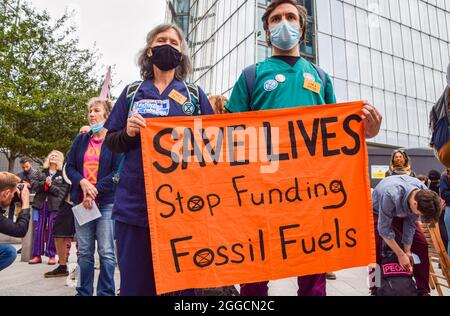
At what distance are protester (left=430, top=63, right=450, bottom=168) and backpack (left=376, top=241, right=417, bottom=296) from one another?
54.4 inches

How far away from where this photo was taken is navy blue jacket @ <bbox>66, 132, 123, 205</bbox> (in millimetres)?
3174

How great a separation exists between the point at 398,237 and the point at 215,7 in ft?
94.4

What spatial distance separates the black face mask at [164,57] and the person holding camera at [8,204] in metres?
2.03

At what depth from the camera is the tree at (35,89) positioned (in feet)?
42.2

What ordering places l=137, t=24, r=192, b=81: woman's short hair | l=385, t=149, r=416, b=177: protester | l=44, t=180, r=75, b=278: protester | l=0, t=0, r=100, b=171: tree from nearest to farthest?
l=137, t=24, r=192, b=81: woman's short hair < l=385, t=149, r=416, b=177: protester < l=44, t=180, r=75, b=278: protester < l=0, t=0, r=100, b=171: tree

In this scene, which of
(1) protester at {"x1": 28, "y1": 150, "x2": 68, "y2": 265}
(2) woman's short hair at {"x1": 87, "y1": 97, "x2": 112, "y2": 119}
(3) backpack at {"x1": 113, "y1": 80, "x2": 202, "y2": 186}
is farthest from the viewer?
(1) protester at {"x1": 28, "y1": 150, "x2": 68, "y2": 265}

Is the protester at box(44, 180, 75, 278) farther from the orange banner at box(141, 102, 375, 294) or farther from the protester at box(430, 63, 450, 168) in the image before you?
the protester at box(430, 63, 450, 168)

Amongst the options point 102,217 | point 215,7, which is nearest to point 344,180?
point 102,217

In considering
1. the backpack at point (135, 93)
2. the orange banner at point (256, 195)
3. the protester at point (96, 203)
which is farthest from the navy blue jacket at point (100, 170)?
the orange banner at point (256, 195)

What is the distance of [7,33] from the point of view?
13078mm

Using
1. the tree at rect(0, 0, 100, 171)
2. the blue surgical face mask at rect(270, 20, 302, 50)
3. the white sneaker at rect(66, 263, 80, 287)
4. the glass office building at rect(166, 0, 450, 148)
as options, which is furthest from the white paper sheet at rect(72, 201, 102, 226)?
the glass office building at rect(166, 0, 450, 148)

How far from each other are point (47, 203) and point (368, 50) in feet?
79.6

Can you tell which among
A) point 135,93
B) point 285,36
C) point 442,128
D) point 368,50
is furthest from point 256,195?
point 368,50
